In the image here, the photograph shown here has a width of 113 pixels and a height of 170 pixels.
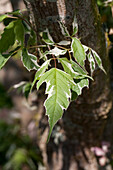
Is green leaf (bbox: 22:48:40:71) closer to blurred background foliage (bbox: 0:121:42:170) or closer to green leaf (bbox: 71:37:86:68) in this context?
green leaf (bbox: 71:37:86:68)

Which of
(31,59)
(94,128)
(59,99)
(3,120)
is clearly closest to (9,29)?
(31,59)

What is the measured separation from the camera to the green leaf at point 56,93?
518 millimetres

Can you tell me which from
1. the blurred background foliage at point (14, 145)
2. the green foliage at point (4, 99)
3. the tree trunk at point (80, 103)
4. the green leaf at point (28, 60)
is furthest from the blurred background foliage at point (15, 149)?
the green leaf at point (28, 60)

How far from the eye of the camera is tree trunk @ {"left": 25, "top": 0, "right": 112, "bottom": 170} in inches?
25.6

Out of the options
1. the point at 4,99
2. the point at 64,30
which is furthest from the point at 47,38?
the point at 4,99

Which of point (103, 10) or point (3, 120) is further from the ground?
point (103, 10)

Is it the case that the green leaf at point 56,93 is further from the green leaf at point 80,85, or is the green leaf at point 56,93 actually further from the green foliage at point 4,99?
the green foliage at point 4,99

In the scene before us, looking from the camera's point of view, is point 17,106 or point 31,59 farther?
point 17,106

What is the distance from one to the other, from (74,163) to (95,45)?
0.83m

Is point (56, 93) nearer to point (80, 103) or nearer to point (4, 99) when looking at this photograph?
point (80, 103)

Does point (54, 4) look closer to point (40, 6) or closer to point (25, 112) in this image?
point (40, 6)

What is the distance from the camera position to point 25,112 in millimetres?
2098

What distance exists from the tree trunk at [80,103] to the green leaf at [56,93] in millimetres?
212

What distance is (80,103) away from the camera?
88 cm
